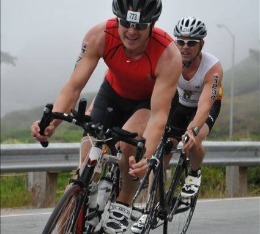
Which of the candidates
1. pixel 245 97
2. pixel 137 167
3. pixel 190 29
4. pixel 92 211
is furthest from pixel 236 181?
pixel 245 97

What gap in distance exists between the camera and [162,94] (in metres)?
6.54

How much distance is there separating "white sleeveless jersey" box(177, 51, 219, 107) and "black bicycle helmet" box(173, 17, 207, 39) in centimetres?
23

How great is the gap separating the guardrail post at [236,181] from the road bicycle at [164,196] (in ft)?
13.8

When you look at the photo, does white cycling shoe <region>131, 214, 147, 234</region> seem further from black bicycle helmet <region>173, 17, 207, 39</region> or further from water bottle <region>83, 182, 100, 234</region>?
black bicycle helmet <region>173, 17, 207, 39</region>

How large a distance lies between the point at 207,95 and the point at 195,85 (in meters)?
0.30

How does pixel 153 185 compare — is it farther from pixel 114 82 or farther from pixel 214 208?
pixel 214 208

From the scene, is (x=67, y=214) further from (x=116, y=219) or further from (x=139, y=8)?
(x=139, y=8)

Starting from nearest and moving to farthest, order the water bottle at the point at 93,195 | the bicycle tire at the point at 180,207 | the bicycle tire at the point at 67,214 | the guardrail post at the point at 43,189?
the bicycle tire at the point at 67,214 < the water bottle at the point at 93,195 < the bicycle tire at the point at 180,207 < the guardrail post at the point at 43,189

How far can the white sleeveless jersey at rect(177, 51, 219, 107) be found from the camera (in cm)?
853

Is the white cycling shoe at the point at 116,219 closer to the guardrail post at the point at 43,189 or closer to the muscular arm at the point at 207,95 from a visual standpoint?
the muscular arm at the point at 207,95

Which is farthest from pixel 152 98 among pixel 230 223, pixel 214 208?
pixel 214 208

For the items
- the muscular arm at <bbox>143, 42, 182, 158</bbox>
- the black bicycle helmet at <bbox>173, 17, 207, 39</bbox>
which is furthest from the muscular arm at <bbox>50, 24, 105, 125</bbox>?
the black bicycle helmet at <bbox>173, 17, 207, 39</bbox>

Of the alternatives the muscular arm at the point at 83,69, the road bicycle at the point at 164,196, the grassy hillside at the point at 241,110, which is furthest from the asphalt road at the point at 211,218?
the grassy hillside at the point at 241,110

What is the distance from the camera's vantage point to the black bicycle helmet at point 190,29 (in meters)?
8.54
